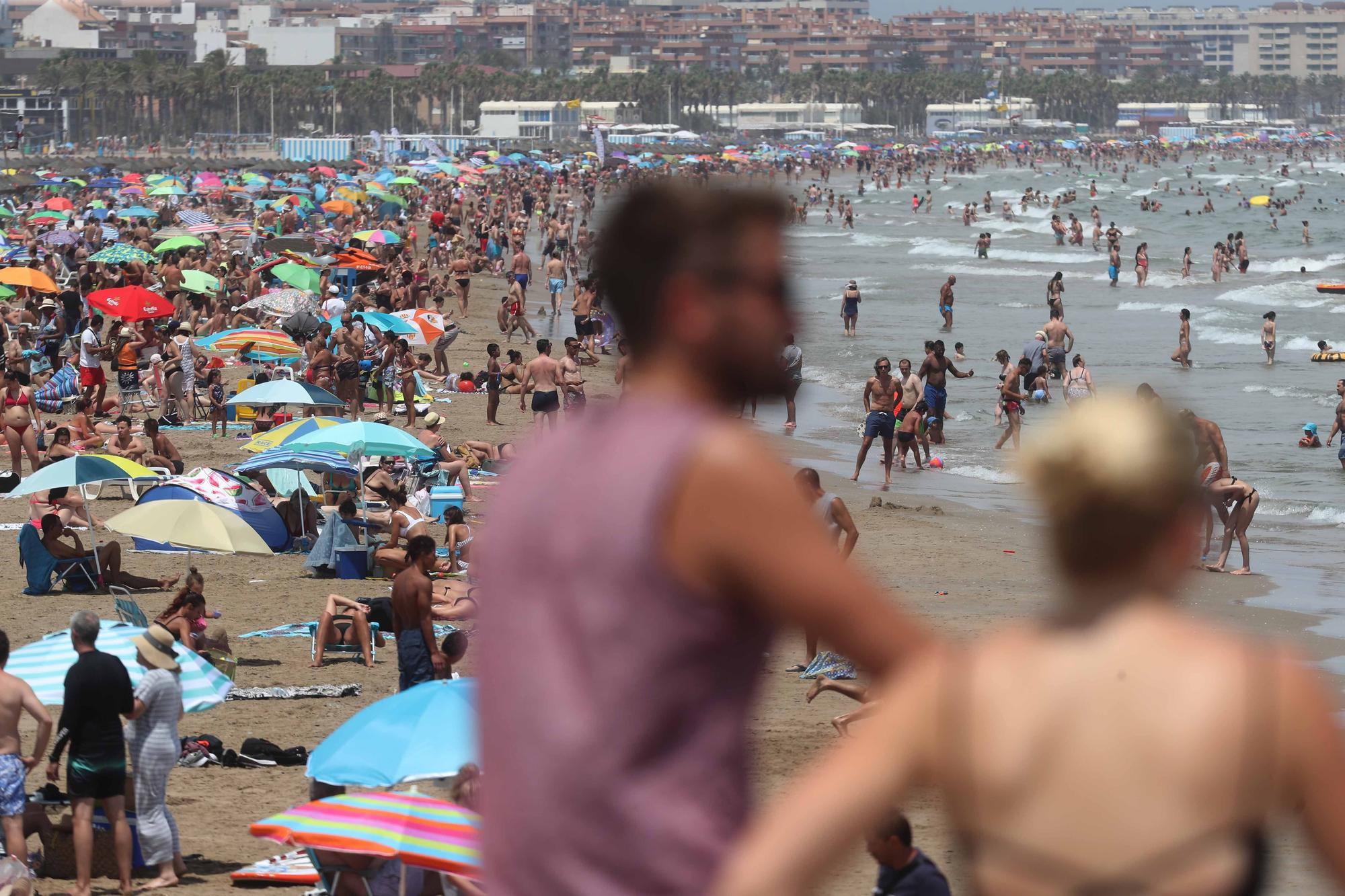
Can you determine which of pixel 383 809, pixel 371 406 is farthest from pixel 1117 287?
pixel 383 809

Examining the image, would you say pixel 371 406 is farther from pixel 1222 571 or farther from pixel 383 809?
pixel 383 809

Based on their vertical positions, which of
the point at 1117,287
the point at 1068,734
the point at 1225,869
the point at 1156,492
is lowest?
the point at 1117,287

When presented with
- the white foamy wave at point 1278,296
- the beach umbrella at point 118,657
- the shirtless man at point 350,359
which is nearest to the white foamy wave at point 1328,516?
the shirtless man at point 350,359

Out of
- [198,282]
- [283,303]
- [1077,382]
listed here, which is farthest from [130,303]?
[1077,382]

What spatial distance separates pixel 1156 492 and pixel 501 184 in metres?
74.7

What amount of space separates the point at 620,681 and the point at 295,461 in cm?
1143

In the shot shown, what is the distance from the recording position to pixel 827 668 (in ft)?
30.9

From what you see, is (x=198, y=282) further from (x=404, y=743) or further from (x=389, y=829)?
(x=389, y=829)

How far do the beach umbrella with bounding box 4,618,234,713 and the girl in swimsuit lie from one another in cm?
931

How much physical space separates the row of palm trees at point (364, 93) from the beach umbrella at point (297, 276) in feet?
314

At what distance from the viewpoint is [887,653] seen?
142 centimetres

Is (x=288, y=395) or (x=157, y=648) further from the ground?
(x=157, y=648)

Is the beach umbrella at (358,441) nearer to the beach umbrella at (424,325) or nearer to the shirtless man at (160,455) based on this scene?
the shirtless man at (160,455)

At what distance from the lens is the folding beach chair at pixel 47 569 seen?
38.4 ft
